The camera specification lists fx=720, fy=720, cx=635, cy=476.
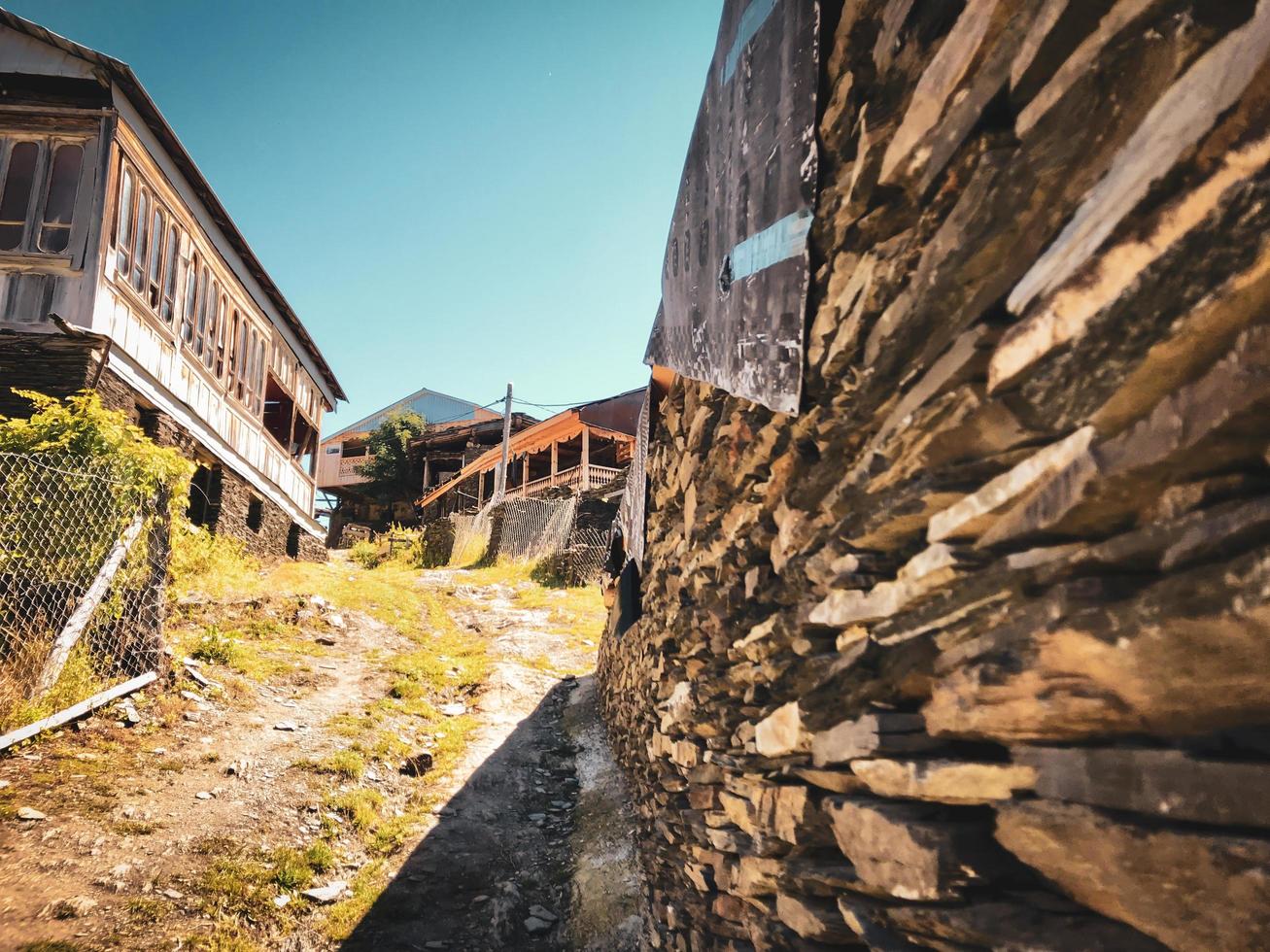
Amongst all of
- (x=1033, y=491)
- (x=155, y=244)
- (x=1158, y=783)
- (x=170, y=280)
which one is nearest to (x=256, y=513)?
(x=170, y=280)

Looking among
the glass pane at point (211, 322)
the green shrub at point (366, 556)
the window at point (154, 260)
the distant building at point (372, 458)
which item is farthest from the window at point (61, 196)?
the distant building at point (372, 458)

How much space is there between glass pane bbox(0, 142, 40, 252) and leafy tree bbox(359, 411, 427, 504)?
23.9 metres

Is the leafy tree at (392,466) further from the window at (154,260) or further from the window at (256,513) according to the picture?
the window at (154,260)

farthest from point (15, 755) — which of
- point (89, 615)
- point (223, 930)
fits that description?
point (223, 930)

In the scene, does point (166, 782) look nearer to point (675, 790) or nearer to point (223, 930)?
point (223, 930)

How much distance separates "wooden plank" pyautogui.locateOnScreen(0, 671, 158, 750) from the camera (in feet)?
15.0

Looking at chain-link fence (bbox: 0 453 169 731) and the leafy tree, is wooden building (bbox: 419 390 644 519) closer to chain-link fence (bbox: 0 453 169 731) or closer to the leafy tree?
the leafy tree

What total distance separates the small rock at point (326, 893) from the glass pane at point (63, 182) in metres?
8.79

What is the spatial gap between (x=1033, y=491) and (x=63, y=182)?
11596mm

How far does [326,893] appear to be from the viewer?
445cm

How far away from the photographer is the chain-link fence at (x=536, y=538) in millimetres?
16391

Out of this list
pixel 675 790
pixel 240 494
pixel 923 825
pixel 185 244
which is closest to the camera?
pixel 923 825

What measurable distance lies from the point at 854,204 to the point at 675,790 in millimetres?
3285

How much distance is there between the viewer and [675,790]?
404 cm
